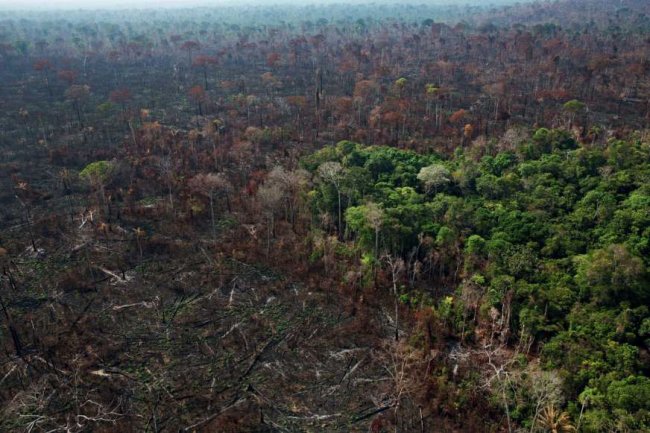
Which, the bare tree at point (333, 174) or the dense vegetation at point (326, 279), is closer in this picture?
the dense vegetation at point (326, 279)

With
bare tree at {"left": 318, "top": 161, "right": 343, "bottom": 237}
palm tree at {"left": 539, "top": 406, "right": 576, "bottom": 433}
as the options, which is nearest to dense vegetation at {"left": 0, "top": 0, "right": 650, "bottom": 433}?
palm tree at {"left": 539, "top": 406, "right": 576, "bottom": 433}

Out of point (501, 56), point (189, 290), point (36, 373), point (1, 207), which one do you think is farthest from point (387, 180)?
point (501, 56)

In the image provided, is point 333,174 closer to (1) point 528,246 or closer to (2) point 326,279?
(2) point 326,279

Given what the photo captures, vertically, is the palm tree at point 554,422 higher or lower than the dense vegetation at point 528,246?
lower

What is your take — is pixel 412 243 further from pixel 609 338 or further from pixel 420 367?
pixel 609 338

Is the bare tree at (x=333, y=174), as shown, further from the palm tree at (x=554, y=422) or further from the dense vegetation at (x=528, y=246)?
the palm tree at (x=554, y=422)

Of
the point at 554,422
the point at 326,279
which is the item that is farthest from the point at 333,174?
the point at 554,422

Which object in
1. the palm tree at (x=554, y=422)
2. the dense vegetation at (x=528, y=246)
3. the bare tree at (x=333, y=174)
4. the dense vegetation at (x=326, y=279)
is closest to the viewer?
the palm tree at (x=554, y=422)

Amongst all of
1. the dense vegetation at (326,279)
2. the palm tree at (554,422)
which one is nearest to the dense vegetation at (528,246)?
the dense vegetation at (326,279)

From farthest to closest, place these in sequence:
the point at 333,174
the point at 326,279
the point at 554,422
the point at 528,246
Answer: the point at 333,174, the point at 326,279, the point at 528,246, the point at 554,422
